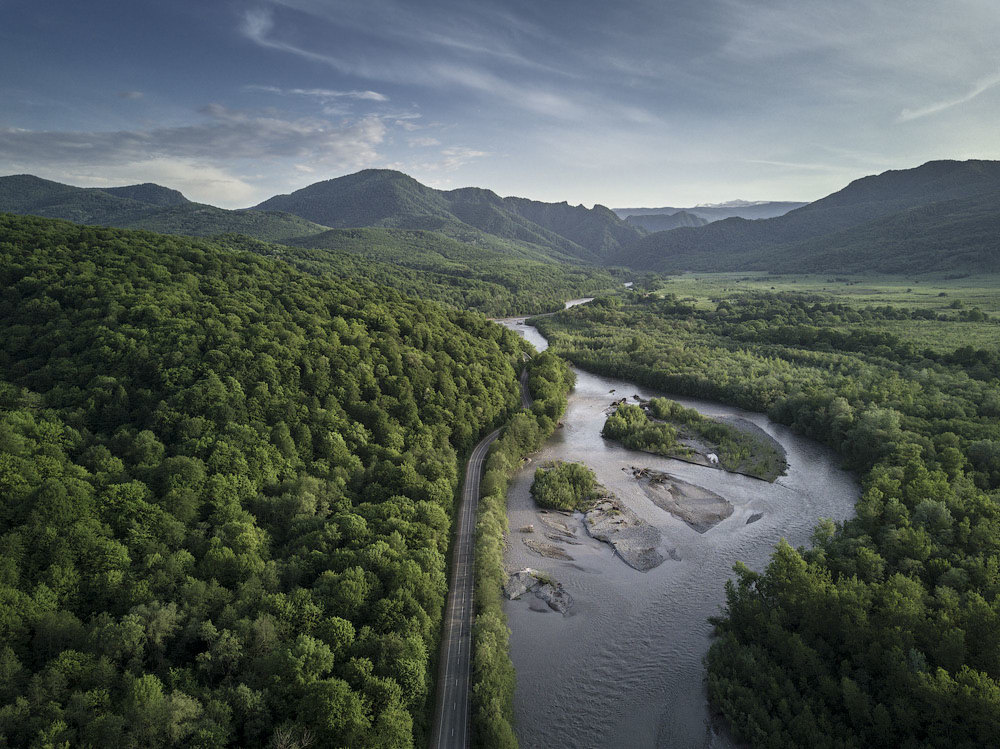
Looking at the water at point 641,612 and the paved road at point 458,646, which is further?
the water at point 641,612

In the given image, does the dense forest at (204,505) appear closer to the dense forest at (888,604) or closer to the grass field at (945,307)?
the dense forest at (888,604)

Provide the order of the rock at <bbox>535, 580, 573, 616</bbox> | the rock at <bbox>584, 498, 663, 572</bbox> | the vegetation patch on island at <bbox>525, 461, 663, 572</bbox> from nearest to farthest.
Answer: the rock at <bbox>535, 580, 573, 616</bbox>
the rock at <bbox>584, 498, 663, 572</bbox>
the vegetation patch on island at <bbox>525, 461, 663, 572</bbox>

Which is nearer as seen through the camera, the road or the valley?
the valley

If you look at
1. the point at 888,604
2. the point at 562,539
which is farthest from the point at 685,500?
the point at 888,604

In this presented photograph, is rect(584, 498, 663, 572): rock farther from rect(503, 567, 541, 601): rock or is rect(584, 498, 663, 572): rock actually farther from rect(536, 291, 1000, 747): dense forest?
rect(503, 567, 541, 601): rock

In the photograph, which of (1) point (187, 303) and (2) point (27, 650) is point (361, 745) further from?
(1) point (187, 303)

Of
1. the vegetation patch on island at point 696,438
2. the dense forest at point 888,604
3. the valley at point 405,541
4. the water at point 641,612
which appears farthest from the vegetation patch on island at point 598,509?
the vegetation patch on island at point 696,438

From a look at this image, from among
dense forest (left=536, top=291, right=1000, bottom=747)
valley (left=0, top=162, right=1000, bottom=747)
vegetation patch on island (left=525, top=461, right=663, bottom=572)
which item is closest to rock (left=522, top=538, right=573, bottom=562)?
vegetation patch on island (left=525, top=461, right=663, bottom=572)
